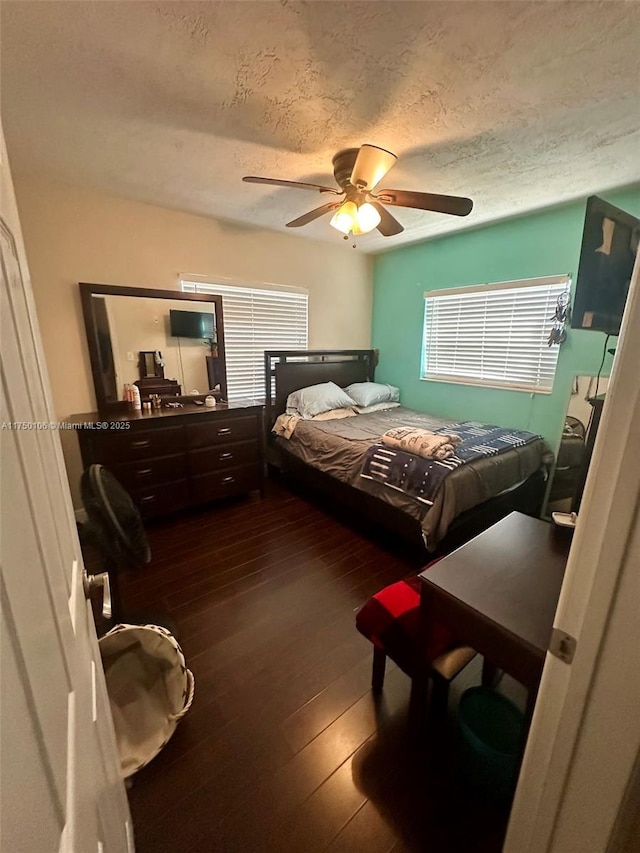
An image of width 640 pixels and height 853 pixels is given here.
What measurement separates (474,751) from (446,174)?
9.75 ft

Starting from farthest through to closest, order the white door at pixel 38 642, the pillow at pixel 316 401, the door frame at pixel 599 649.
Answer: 1. the pillow at pixel 316 401
2. the door frame at pixel 599 649
3. the white door at pixel 38 642

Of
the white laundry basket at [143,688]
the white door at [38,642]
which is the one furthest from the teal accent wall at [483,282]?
the white door at [38,642]

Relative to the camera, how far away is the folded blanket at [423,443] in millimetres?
2297

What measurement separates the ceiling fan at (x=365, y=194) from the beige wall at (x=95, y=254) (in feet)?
4.46

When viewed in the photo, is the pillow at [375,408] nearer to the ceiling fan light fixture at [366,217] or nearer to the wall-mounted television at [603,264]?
the ceiling fan light fixture at [366,217]

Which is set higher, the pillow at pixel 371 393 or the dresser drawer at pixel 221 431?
the pillow at pixel 371 393

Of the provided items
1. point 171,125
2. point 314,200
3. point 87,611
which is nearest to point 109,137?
point 171,125

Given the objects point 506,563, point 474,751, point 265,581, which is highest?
point 506,563

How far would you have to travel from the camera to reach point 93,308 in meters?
2.62

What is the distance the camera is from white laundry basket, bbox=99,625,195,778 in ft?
4.10

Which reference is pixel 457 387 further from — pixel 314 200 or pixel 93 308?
pixel 93 308

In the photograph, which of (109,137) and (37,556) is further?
(109,137)

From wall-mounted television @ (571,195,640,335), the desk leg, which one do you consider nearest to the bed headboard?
wall-mounted television @ (571,195,640,335)

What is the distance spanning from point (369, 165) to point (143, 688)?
2.71 m
